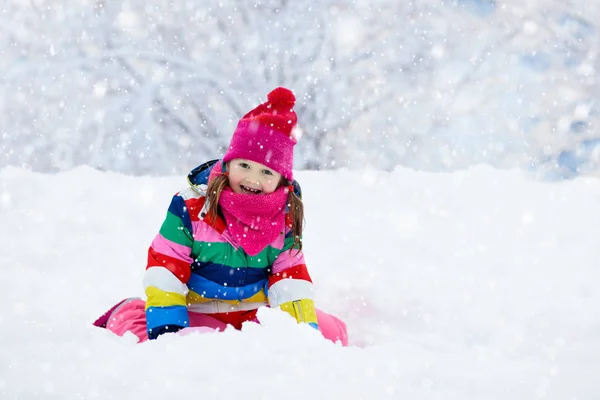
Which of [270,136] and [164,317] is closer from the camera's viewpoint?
[164,317]

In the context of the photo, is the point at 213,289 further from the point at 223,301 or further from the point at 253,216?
the point at 253,216

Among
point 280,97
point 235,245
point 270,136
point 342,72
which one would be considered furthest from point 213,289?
point 342,72

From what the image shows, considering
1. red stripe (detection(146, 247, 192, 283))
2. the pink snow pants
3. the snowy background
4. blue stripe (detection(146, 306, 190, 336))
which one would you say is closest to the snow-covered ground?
the pink snow pants

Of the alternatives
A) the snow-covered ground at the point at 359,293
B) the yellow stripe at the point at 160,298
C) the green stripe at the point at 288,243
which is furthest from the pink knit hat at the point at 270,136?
the snow-covered ground at the point at 359,293

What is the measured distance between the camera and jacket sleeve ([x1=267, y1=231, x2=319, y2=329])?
8.88 ft

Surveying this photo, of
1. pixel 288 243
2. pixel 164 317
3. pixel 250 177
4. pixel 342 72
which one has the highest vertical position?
pixel 342 72

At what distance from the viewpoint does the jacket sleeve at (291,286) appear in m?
2.71

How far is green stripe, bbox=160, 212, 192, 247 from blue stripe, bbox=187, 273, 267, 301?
19 centimetres

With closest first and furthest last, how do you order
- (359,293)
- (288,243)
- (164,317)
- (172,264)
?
1. (164,317)
2. (172,264)
3. (288,243)
4. (359,293)

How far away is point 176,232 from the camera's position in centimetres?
259

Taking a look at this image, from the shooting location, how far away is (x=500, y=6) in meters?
8.88

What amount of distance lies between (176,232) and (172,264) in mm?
139

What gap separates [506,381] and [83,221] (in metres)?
3.50

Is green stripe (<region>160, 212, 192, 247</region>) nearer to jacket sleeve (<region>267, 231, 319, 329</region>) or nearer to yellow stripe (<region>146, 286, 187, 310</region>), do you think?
yellow stripe (<region>146, 286, 187, 310</region>)
